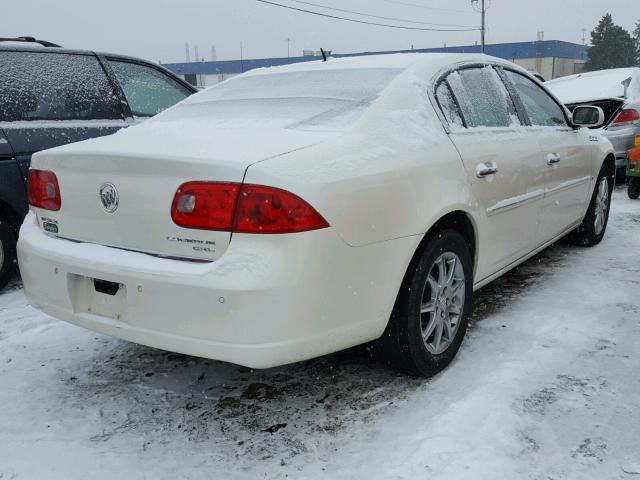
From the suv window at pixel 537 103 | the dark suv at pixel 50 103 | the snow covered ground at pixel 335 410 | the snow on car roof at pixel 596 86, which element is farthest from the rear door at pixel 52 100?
the snow on car roof at pixel 596 86

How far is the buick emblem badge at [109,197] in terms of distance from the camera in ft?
7.47

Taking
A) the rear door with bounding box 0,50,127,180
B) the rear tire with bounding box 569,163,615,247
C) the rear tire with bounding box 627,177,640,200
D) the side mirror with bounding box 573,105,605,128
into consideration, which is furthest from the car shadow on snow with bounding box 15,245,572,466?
the rear tire with bounding box 627,177,640,200

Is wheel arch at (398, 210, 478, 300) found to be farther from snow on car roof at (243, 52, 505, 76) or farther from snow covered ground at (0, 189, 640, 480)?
snow on car roof at (243, 52, 505, 76)

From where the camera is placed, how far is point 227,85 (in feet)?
11.3

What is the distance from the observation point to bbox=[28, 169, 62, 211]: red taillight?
252 centimetres

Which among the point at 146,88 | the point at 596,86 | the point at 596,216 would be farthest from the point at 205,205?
the point at 596,86

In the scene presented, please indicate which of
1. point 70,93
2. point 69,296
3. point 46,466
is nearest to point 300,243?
point 69,296

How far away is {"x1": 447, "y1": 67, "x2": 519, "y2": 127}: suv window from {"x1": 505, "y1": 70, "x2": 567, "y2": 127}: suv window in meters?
0.27

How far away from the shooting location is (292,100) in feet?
9.34

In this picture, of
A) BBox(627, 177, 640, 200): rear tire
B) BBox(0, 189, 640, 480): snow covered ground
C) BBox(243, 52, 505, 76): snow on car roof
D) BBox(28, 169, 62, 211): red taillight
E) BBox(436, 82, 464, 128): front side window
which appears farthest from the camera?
BBox(627, 177, 640, 200): rear tire

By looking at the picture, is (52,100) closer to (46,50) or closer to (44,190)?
(46,50)

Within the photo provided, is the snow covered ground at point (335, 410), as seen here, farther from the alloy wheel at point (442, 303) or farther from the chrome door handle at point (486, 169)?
the chrome door handle at point (486, 169)

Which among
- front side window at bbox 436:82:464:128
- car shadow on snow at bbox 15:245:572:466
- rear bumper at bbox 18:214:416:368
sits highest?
front side window at bbox 436:82:464:128

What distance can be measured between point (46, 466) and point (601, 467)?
77.4 inches
